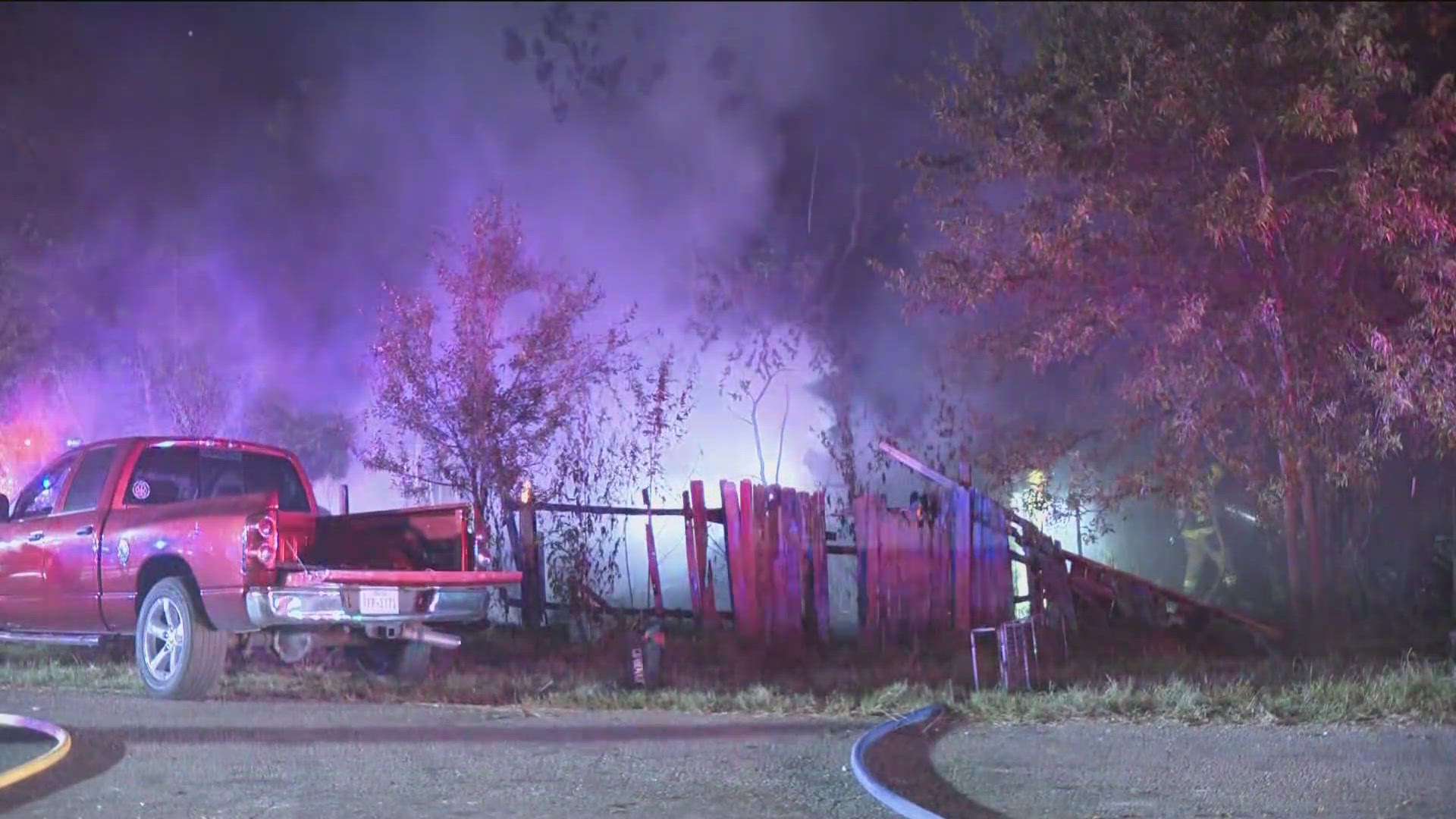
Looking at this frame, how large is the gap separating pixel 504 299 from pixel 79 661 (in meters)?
4.71

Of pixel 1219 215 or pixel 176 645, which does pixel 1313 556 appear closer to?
pixel 1219 215

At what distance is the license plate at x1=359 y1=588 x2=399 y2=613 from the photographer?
8.20 meters

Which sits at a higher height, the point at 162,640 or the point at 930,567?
the point at 930,567

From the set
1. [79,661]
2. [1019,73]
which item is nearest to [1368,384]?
[1019,73]

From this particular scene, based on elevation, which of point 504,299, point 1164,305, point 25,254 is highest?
point 25,254

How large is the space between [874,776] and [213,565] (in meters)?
4.32

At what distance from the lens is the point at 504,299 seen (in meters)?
12.5

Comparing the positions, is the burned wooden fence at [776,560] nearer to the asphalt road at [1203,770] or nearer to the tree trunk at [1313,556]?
the tree trunk at [1313,556]

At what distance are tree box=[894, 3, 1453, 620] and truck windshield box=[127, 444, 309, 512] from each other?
4977mm

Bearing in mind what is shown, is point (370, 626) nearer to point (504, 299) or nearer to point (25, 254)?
point (504, 299)

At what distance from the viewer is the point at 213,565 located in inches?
319

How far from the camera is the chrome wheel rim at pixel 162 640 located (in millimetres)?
8492

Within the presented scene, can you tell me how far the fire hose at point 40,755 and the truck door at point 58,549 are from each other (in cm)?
171

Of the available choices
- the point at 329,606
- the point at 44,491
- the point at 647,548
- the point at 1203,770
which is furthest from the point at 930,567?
the point at 44,491
